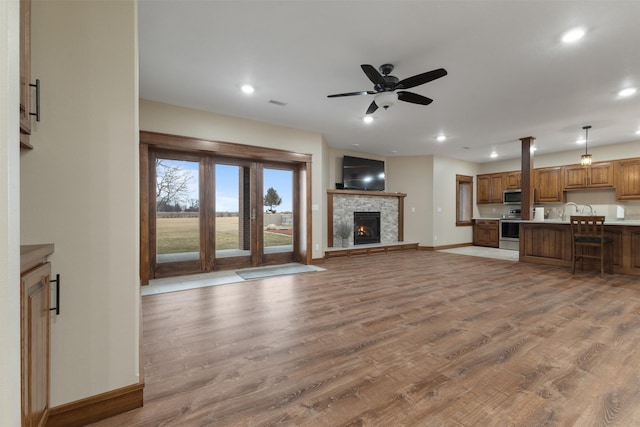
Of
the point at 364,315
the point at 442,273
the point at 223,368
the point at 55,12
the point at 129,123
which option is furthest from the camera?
the point at 442,273

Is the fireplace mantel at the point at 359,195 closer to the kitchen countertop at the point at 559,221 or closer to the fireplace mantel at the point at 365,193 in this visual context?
the fireplace mantel at the point at 365,193

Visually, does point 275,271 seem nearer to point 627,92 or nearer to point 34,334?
point 34,334

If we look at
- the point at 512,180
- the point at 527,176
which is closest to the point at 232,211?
the point at 527,176

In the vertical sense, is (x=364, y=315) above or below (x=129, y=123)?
below

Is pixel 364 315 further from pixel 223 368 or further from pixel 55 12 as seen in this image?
pixel 55 12

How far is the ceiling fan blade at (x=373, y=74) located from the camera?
2.60m

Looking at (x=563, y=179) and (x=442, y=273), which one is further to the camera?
(x=563, y=179)

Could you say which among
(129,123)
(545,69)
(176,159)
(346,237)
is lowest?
(346,237)

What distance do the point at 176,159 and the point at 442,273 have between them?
16.6 ft

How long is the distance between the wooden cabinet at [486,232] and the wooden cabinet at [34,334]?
9789 millimetres

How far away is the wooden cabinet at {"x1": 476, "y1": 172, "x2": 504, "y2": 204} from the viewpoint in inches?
335

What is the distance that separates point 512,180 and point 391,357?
8422mm

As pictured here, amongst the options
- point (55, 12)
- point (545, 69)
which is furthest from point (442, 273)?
point (55, 12)
